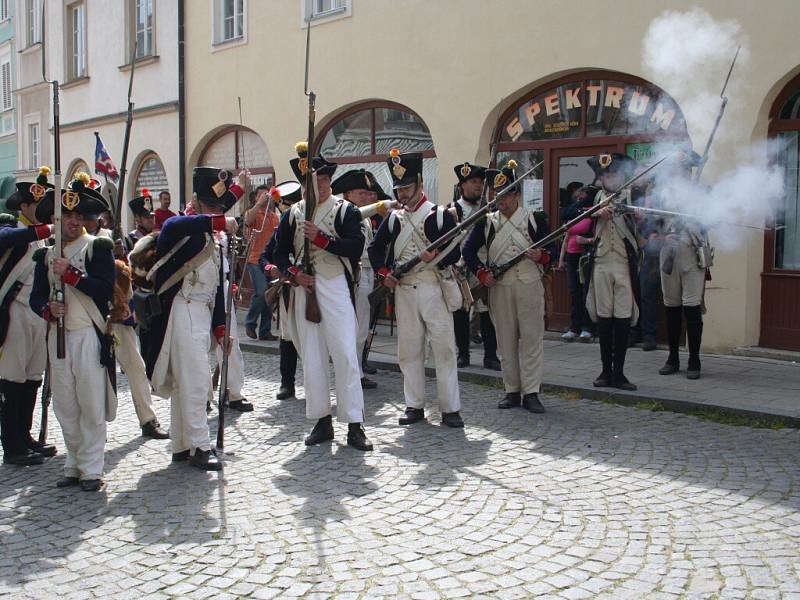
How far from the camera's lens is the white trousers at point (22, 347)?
246 inches

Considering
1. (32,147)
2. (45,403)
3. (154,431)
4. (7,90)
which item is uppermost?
(7,90)

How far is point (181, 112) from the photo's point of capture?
57.8 feet

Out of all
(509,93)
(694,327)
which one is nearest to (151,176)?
(509,93)

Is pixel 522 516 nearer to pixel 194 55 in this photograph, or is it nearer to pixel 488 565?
pixel 488 565

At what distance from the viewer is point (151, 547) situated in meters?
4.53

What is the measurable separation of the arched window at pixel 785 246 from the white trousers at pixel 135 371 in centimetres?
650

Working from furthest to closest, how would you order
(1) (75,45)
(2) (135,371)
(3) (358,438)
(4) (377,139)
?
(1) (75,45) → (4) (377,139) → (2) (135,371) → (3) (358,438)

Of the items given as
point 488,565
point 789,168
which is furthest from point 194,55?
point 488,565

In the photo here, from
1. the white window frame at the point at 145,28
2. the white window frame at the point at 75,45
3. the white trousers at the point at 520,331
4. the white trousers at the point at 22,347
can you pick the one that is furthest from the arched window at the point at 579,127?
the white window frame at the point at 75,45

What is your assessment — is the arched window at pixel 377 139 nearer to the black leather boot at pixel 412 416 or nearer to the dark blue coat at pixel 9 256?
the black leather boot at pixel 412 416

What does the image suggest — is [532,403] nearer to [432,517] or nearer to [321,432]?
[321,432]

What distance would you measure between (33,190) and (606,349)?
5.00 metres

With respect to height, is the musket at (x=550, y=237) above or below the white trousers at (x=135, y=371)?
above

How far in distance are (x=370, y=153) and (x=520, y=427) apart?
311 inches
